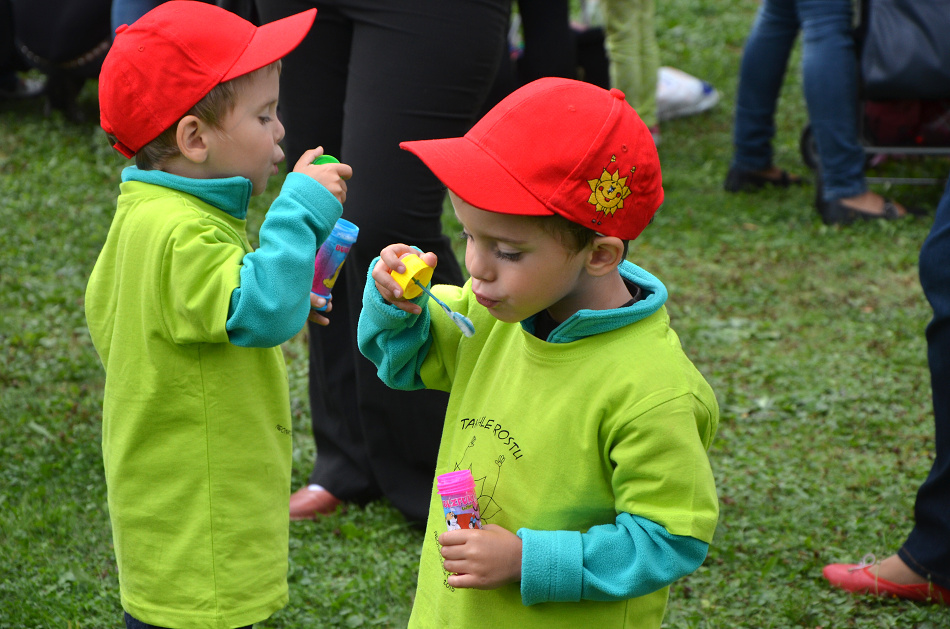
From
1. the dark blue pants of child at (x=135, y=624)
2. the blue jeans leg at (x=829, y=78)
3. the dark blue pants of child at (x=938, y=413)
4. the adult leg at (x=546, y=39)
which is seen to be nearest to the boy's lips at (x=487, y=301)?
the dark blue pants of child at (x=135, y=624)

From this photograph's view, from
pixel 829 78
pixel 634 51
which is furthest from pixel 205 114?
pixel 634 51

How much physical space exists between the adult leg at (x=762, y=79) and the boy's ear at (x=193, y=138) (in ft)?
15.0

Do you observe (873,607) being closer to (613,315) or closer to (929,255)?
(929,255)

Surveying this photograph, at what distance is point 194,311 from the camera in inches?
71.1

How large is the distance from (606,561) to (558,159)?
1.94 feet

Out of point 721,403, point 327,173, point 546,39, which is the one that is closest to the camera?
point 327,173

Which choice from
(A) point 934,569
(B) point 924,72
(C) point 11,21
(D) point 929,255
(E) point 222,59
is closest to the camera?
(E) point 222,59

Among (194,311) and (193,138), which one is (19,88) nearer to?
(193,138)

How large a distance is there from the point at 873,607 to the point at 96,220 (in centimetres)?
436

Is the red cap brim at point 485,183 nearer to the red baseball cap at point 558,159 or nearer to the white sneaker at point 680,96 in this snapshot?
the red baseball cap at point 558,159

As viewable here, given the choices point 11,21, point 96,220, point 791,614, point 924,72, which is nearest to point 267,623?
point 791,614

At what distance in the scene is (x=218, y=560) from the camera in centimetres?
197

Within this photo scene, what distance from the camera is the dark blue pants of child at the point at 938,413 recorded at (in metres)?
2.46

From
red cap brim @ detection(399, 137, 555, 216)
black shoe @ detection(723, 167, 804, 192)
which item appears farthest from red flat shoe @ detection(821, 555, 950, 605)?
black shoe @ detection(723, 167, 804, 192)
